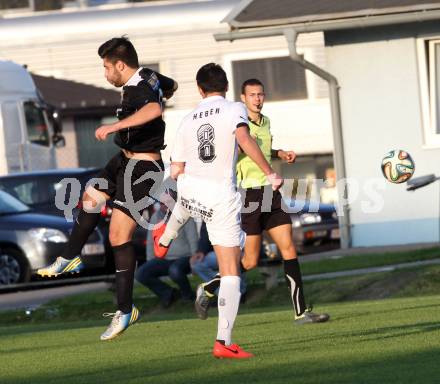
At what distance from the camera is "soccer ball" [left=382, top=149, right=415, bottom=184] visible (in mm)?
14531

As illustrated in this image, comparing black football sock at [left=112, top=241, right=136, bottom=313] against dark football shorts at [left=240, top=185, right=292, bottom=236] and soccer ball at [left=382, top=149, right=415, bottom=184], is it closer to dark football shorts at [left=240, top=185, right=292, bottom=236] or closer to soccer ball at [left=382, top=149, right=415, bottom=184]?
dark football shorts at [left=240, top=185, right=292, bottom=236]

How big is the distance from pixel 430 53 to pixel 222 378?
49.4 feet

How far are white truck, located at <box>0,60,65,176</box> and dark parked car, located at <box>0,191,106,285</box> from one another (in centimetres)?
589

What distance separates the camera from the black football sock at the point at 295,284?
1255cm

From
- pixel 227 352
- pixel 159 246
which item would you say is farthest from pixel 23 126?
pixel 227 352

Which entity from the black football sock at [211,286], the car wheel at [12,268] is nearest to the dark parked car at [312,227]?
the car wheel at [12,268]

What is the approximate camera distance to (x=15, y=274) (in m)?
21.7

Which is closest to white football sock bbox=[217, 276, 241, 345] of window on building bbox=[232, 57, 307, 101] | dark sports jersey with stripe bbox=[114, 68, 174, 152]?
dark sports jersey with stripe bbox=[114, 68, 174, 152]

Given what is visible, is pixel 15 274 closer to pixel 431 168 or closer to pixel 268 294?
pixel 268 294

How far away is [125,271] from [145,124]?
1.17m

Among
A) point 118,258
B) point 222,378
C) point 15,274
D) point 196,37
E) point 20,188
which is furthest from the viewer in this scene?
point 196,37

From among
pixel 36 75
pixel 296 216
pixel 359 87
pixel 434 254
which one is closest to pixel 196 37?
pixel 36 75

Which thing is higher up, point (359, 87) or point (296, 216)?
point (359, 87)

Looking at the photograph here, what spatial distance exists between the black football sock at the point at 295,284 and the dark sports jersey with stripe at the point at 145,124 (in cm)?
243
